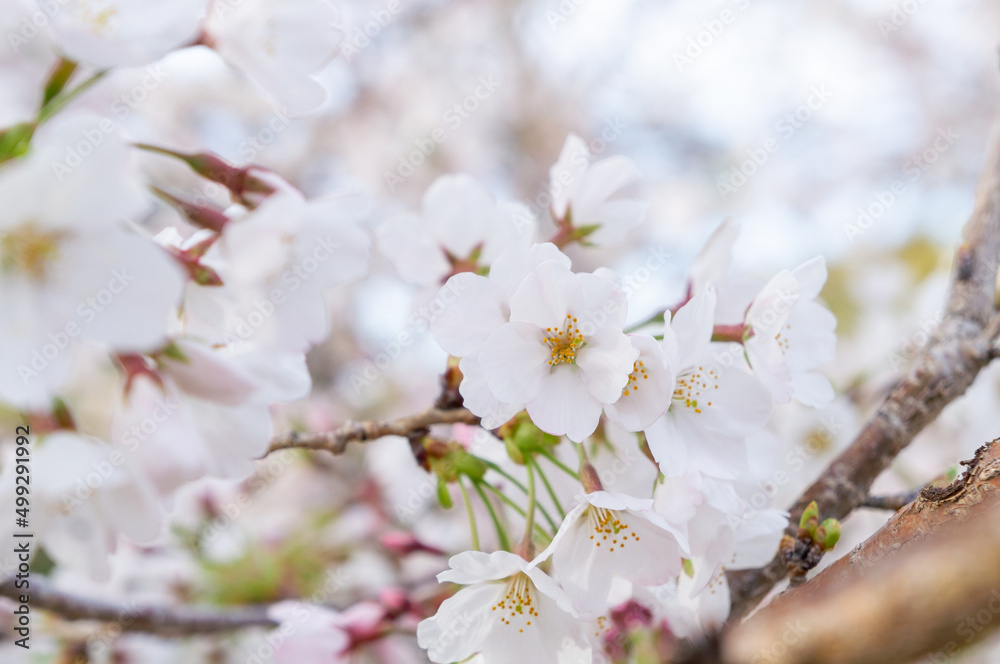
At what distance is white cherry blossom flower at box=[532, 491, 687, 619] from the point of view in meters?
0.64

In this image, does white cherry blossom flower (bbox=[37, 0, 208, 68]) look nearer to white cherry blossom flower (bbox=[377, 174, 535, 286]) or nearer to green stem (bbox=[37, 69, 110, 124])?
green stem (bbox=[37, 69, 110, 124])

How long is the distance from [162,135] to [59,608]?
376 cm

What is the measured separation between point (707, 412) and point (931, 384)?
1.51 feet

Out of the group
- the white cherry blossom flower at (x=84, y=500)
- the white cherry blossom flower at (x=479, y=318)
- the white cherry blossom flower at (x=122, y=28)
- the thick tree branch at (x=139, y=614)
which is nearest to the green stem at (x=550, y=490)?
the white cherry blossom flower at (x=479, y=318)

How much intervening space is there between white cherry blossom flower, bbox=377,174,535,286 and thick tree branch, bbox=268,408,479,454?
0.65 ft

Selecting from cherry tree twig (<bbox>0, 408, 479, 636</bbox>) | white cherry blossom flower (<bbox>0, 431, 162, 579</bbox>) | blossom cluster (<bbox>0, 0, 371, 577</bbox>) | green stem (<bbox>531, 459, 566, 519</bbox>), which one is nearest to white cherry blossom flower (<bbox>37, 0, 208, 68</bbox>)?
blossom cluster (<bbox>0, 0, 371, 577</bbox>)

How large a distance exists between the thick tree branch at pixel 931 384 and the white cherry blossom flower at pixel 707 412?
9.4 inches

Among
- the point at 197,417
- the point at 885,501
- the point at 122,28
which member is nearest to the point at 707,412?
the point at 885,501

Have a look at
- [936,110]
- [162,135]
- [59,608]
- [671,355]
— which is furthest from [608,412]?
[936,110]

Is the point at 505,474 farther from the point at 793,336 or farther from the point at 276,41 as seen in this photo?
the point at 276,41

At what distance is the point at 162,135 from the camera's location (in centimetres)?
410

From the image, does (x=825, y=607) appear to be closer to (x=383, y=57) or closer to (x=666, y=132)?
(x=383, y=57)

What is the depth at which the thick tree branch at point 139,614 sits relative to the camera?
3.21 ft

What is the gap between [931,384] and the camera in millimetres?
949
